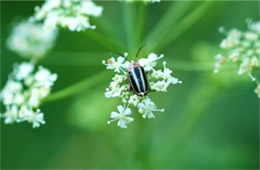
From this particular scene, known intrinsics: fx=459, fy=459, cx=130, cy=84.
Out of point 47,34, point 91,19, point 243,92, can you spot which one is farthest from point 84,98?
point 243,92

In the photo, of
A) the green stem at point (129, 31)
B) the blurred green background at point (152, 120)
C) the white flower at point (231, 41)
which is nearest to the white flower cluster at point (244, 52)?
the white flower at point (231, 41)

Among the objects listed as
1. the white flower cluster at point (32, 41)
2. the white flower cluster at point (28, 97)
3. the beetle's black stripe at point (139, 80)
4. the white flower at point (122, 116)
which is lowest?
the white flower at point (122, 116)

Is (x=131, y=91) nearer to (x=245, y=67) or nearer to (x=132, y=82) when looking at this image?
(x=132, y=82)

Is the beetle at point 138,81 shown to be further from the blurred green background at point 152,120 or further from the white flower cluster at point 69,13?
the blurred green background at point 152,120

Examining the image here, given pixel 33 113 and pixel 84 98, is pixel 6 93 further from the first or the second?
pixel 84 98

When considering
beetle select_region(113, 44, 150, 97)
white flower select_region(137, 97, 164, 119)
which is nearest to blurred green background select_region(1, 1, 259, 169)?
white flower select_region(137, 97, 164, 119)

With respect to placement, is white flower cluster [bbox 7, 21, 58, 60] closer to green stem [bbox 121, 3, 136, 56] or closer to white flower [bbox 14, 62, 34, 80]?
white flower [bbox 14, 62, 34, 80]
